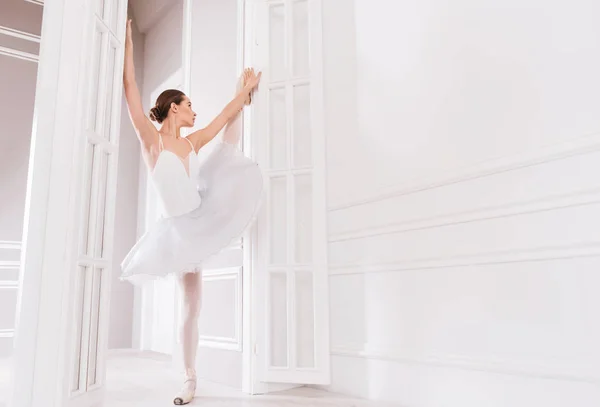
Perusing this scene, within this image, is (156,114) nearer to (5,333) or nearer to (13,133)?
(13,133)

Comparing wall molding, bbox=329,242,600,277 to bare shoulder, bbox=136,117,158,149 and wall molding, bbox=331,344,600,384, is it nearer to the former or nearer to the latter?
wall molding, bbox=331,344,600,384

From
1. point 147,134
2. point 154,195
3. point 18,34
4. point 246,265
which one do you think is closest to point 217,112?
point 147,134

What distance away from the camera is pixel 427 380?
2021 millimetres

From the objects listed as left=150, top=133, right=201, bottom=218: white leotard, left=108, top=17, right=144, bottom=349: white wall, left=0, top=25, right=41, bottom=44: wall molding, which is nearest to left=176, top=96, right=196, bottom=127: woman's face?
left=150, top=133, right=201, bottom=218: white leotard

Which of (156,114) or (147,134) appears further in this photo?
(156,114)

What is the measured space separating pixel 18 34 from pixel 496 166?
4388 millimetres

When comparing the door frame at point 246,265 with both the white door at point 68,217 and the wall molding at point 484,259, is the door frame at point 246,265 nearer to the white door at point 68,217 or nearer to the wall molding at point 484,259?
the wall molding at point 484,259

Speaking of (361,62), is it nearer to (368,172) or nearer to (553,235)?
(368,172)

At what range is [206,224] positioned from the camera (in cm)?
246

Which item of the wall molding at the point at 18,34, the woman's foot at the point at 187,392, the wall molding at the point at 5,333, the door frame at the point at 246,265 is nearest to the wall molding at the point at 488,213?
the door frame at the point at 246,265

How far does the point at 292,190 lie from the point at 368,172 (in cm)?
44

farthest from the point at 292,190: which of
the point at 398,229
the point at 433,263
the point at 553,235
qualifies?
the point at 553,235

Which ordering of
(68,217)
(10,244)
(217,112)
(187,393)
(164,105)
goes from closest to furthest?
(68,217) < (187,393) < (164,105) < (217,112) < (10,244)

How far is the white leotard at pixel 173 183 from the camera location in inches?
92.2
